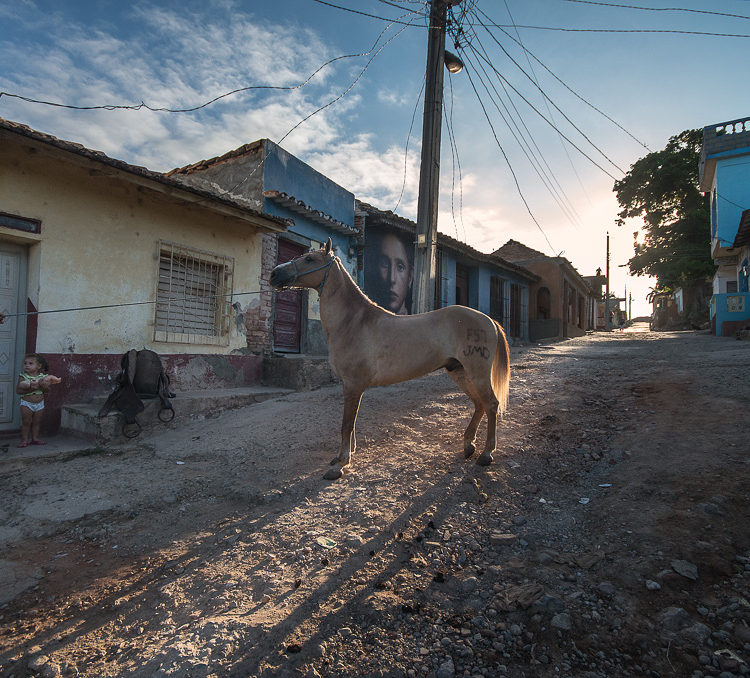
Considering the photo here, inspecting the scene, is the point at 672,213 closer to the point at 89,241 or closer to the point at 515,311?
the point at 515,311

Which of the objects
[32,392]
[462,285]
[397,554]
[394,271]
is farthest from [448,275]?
[397,554]

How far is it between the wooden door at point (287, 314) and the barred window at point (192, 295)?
1.35 metres

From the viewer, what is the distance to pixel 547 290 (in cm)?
2052

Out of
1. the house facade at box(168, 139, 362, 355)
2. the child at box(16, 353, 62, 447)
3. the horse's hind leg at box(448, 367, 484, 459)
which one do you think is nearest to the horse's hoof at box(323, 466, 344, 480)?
the horse's hind leg at box(448, 367, 484, 459)

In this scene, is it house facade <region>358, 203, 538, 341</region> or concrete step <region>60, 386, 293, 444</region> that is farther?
house facade <region>358, 203, 538, 341</region>

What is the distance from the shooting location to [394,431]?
177 inches

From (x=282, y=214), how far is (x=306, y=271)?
563 centimetres

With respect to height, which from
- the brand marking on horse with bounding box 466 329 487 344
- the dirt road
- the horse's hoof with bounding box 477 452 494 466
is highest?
the brand marking on horse with bounding box 466 329 487 344

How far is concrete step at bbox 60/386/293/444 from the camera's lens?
478cm

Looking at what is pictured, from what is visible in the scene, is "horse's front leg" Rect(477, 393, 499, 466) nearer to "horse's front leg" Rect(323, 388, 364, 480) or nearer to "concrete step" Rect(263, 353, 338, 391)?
"horse's front leg" Rect(323, 388, 364, 480)

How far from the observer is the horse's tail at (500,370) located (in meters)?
3.87

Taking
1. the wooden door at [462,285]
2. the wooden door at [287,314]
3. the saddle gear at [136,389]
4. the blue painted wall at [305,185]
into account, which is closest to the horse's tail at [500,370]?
the saddle gear at [136,389]

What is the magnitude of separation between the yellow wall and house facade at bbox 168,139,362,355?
1.48 meters

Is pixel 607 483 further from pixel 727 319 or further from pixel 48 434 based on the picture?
pixel 727 319
